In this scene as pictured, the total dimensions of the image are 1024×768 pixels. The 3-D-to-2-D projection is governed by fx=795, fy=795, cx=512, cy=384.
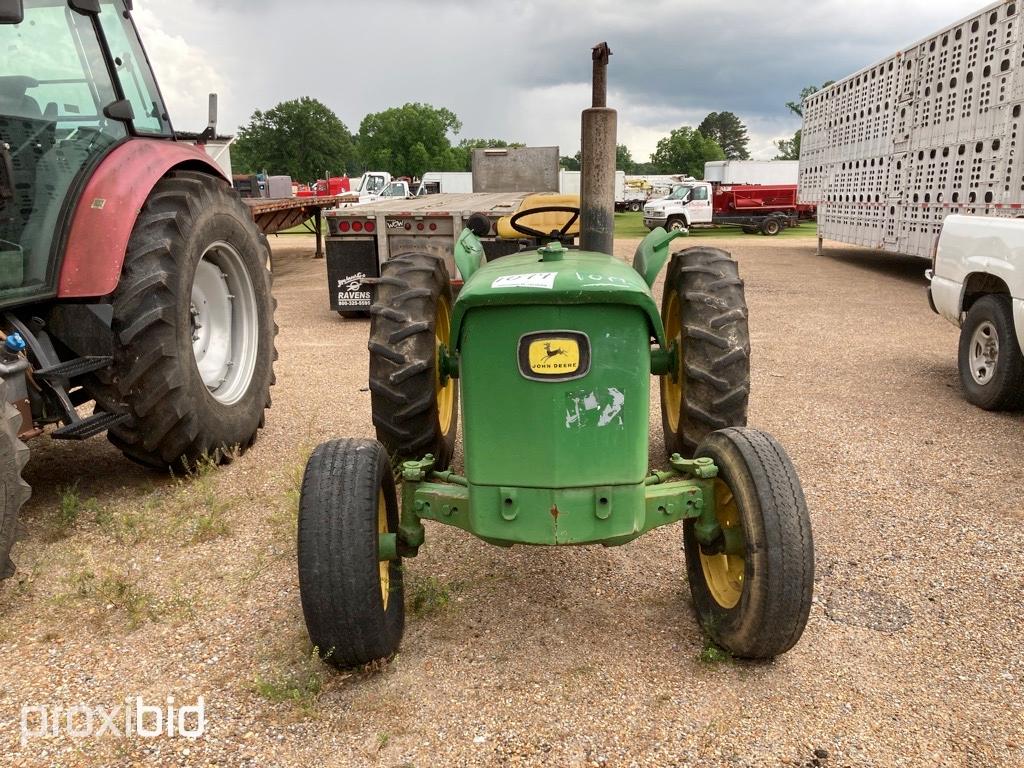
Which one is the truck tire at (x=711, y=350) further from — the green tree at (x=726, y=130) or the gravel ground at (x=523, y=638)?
the green tree at (x=726, y=130)

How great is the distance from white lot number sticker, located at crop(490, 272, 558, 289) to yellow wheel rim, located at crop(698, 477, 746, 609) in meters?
0.89

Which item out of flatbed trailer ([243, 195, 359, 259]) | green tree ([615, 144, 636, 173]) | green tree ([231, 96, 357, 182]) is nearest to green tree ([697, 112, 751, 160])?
green tree ([615, 144, 636, 173])

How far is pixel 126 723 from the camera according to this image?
244 centimetres

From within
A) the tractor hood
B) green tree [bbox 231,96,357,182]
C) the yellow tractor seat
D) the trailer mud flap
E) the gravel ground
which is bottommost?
the gravel ground

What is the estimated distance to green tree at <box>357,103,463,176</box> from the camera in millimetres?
89125

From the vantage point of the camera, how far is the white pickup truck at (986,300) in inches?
205

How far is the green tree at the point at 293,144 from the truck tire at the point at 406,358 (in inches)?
3252

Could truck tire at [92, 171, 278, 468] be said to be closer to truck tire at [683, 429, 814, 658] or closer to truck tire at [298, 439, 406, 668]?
truck tire at [298, 439, 406, 668]

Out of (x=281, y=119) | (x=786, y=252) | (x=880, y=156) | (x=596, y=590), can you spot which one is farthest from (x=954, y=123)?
(x=281, y=119)

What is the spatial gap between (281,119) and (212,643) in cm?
8978

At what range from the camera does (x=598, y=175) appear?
4289 mm

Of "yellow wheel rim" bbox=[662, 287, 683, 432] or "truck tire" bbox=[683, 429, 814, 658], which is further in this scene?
"yellow wheel rim" bbox=[662, 287, 683, 432]

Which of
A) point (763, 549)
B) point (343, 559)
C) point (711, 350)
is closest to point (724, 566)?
point (763, 549)

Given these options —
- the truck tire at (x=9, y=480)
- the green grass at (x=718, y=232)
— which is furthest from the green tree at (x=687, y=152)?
the truck tire at (x=9, y=480)
